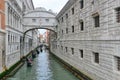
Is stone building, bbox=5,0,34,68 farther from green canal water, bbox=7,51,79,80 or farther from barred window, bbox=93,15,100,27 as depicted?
barred window, bbox=93,15,100,27

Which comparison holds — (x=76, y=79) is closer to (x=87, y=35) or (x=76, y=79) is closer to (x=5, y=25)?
(x=87, y=35)

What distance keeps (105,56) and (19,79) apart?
24.0 ft

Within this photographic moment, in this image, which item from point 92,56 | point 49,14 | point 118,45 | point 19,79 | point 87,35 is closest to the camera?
point 118,45

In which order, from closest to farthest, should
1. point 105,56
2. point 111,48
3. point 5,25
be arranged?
point 111,48
point 105,56
point 5,25

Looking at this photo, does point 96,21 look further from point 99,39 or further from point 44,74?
point 44,74

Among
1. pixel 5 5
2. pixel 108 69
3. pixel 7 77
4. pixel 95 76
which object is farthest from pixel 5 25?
pixel 108 69

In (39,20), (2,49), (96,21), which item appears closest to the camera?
(96,21)

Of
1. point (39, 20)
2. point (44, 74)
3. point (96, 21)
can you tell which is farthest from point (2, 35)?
point (39, 20)

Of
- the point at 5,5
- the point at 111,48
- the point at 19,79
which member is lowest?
the point at 19,79

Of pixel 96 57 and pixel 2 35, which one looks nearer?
pixel 96 57

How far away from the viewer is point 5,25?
17156mm

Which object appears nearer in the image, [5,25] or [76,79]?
[76,79]

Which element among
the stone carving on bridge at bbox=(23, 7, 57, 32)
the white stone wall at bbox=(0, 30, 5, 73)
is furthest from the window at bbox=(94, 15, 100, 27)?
the stone carving on bridge at bbox=(23, 7, 57, 32)

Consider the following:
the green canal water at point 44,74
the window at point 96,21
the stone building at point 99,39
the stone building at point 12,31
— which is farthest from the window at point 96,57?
the stone building at point 12,31
